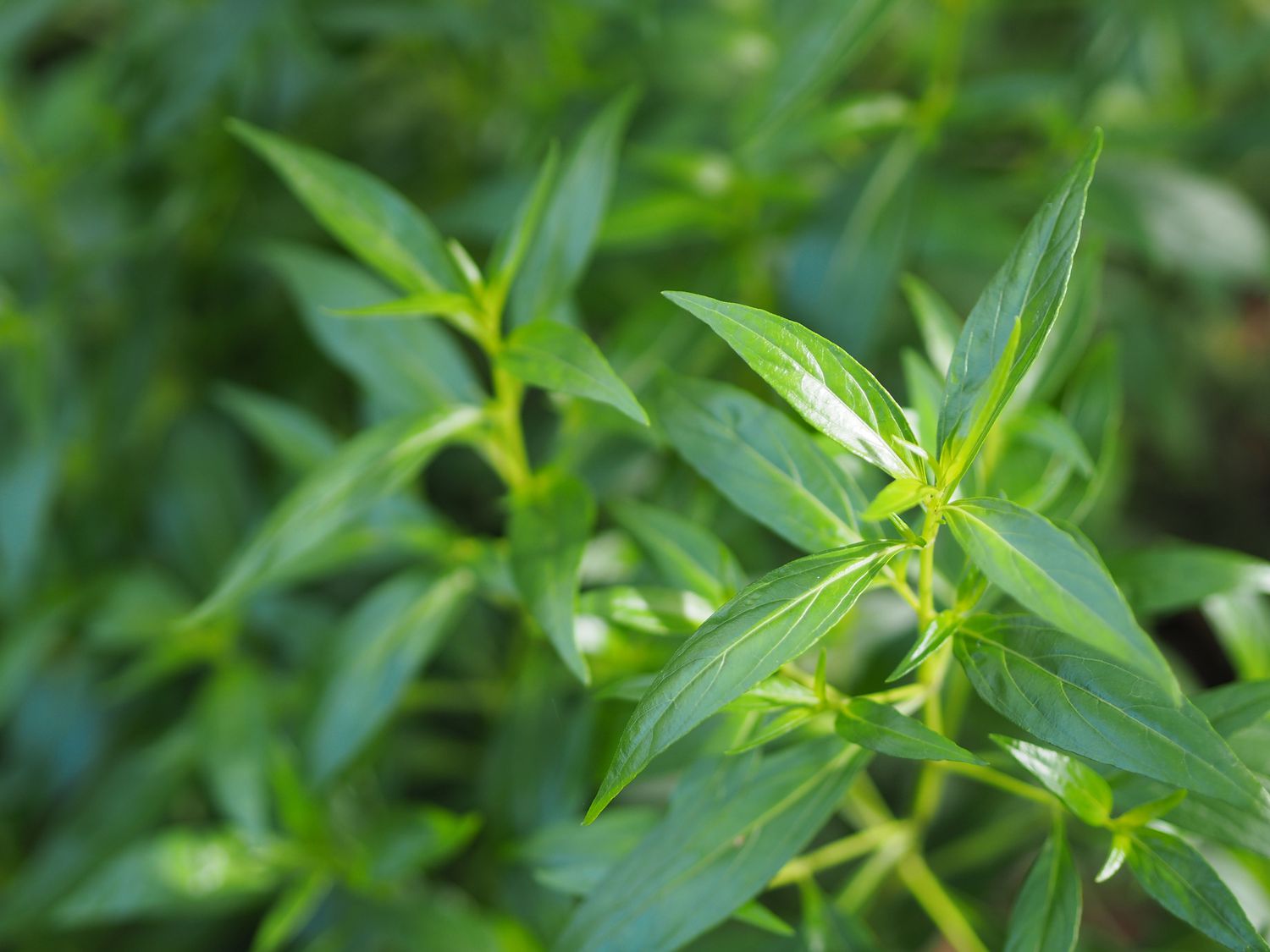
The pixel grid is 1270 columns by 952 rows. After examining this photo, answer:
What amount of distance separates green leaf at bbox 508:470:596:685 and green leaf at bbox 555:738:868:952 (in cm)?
9

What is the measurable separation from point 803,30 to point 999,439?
12.1 inches

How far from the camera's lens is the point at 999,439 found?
23.3 inches

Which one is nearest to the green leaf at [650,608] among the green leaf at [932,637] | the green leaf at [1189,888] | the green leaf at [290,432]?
the green leaf at [932,637]

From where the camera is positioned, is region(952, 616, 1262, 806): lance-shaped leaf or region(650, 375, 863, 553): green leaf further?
region(650, 375, 863, 553): green leaf

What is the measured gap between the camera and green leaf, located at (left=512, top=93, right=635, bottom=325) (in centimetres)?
63

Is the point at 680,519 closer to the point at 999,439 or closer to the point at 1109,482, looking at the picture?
the point at 999,439

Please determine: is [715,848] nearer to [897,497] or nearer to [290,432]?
[897,497]

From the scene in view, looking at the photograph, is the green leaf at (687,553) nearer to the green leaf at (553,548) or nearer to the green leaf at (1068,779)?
the green leaf at (553,548)

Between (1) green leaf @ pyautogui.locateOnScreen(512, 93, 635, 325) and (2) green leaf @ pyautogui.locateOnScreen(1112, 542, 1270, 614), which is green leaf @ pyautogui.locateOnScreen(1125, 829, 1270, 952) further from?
(1) green leaf @ pyautogui.locateOnScreen(512, 93, 635, 325)

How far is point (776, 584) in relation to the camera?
1.36ft

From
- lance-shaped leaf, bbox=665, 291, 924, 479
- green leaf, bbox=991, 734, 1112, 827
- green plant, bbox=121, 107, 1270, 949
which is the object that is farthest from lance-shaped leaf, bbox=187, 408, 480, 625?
green leaf, bbox=991, 734, 1112, 827

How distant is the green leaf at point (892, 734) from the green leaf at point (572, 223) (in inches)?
11.4

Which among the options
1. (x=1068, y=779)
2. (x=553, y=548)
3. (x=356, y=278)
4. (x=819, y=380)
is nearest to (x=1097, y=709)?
(x=1068, y=779)

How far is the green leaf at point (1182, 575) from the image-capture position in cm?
58
